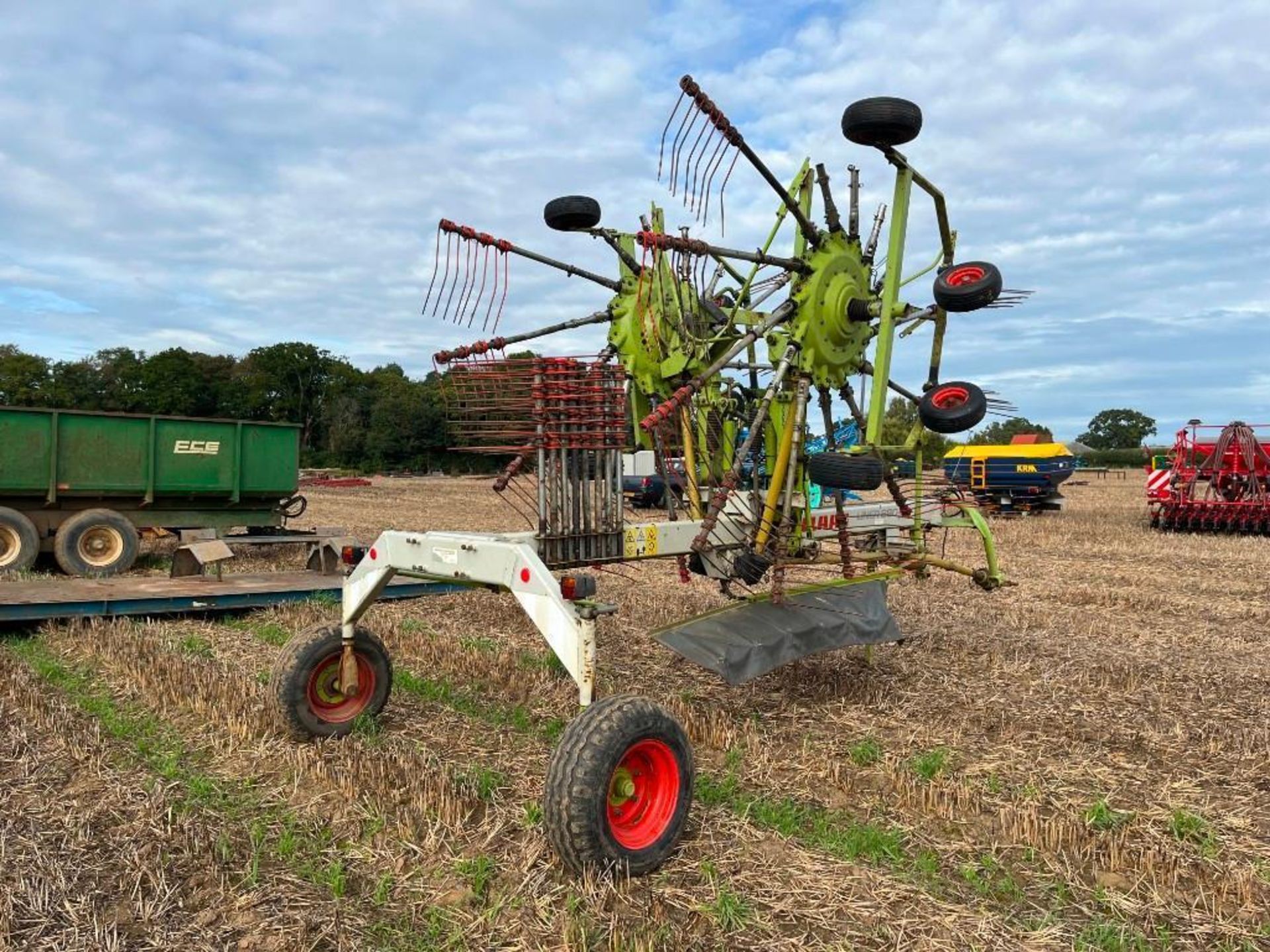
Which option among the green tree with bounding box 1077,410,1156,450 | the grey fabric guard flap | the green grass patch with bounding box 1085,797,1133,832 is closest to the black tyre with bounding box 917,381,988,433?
the grey fabric guard flap

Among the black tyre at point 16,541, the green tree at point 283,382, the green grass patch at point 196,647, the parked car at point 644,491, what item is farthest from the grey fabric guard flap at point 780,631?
the green tree at point 283,382

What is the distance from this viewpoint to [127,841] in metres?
3.67

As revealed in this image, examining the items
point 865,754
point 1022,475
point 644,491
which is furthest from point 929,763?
point 644,491

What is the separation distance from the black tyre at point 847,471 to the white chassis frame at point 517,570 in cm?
72

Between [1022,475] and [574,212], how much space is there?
1876 cm

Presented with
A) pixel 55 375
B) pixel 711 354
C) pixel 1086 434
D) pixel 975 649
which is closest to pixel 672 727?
pixel 711 354

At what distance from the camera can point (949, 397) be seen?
5445 mm

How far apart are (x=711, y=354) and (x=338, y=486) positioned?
33938 mm

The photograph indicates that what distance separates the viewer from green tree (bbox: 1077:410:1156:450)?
96.0 m

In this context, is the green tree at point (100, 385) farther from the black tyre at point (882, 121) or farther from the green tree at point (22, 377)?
the black tyre at point (882, 121)

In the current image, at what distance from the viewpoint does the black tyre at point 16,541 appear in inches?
430

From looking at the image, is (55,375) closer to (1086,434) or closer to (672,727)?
(672,727)

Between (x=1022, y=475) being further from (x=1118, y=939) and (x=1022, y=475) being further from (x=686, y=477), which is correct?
(x=1118, y=939)

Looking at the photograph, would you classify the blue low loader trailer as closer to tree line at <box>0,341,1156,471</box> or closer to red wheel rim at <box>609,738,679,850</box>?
red wheel rim at <box>609,738,679,850</box>
